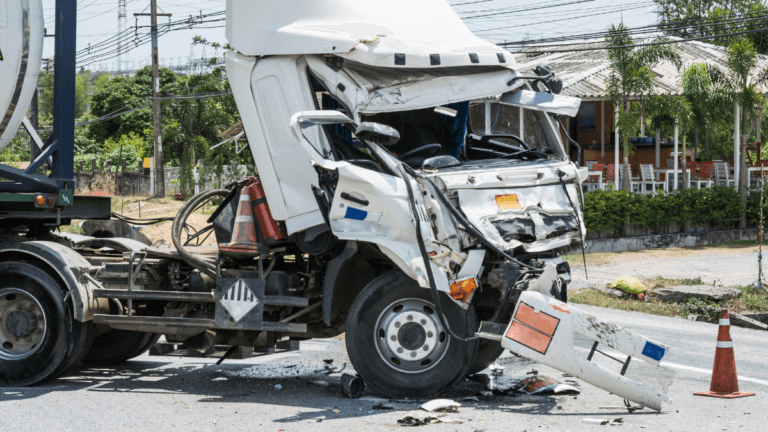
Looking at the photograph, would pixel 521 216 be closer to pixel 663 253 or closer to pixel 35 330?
pixel 35 330

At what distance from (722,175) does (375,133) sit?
19.2m

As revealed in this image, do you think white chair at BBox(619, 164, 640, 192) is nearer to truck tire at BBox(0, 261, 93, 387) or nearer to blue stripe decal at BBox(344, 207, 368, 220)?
blue stripe decal at BBox(344, 207, 368, 220)

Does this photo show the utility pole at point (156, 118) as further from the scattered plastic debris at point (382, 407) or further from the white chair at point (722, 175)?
the scattered plastic debris at point (382, 407)

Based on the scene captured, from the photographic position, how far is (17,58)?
7246mm

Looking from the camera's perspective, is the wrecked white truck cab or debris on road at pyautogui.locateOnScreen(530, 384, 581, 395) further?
debris on road at pyautogui.locateOnScreen(530, 384, 581, 395)

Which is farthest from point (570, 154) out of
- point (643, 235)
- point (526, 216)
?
point (643, 235)

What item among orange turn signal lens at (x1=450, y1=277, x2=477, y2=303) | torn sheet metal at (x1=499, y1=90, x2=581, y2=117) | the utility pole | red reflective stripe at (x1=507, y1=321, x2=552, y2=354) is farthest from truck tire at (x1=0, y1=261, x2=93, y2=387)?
the utility pole

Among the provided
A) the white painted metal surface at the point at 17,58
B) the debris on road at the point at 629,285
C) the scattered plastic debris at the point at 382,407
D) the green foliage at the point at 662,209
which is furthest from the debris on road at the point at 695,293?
the white painted metal surface at the point at 17,58

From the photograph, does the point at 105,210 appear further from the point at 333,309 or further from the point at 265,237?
the point at 333,309

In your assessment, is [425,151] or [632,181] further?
[632,181]

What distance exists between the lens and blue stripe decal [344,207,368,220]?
20.4ft

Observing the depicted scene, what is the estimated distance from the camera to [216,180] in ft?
93.7

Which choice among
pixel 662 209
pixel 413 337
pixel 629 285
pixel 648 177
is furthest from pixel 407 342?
pixel 648 177

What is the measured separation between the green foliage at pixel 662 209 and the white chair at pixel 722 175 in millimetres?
802
